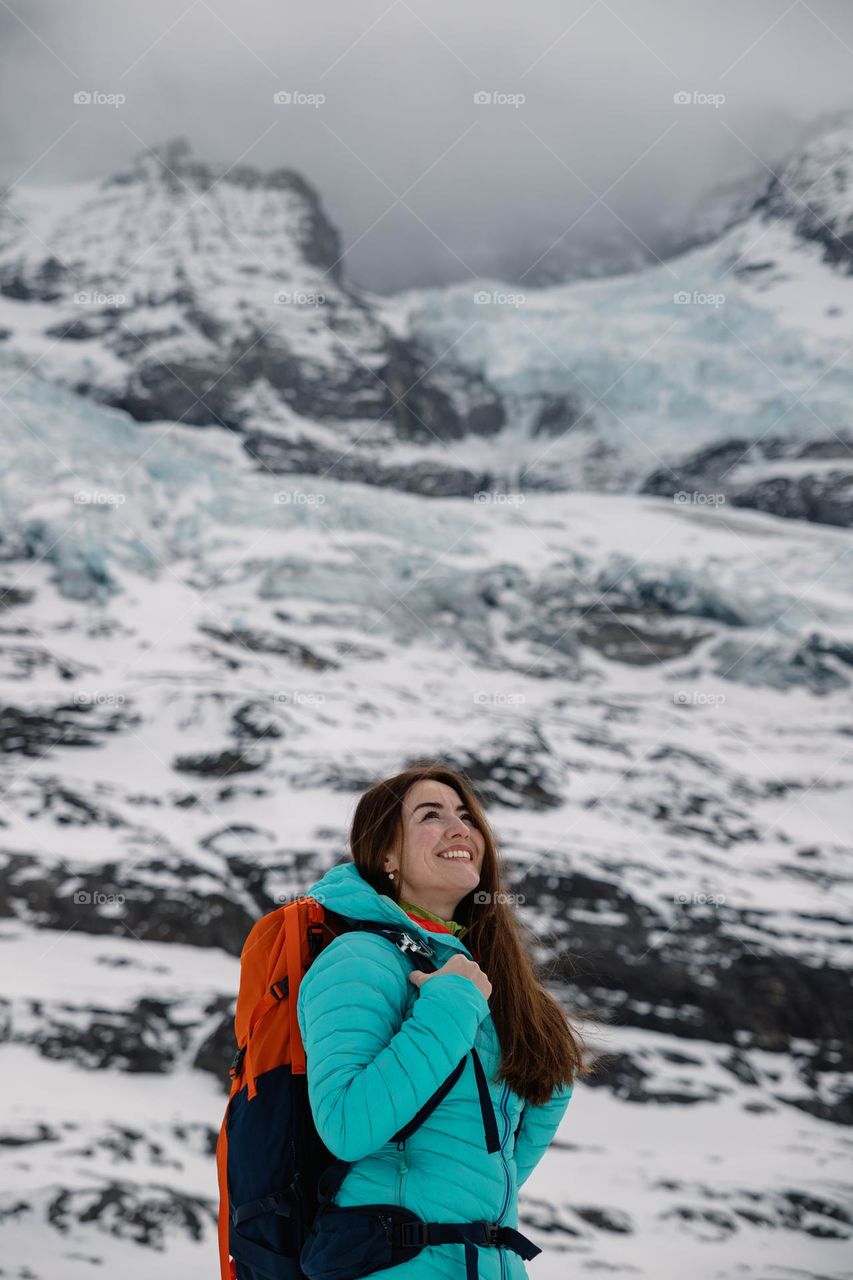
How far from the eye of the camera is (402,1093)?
7.82ft

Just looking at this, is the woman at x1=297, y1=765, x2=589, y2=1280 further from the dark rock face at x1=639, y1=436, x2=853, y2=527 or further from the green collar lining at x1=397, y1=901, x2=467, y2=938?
the dark rock face at x1=639, y1=436, x2=853, y2=527

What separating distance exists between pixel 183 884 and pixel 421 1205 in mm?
33938

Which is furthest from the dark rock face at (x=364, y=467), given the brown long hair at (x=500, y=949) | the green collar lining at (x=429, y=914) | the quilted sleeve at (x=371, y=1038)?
the quilted sleeve at (x=371, y=1038)

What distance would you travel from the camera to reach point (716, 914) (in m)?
38.4

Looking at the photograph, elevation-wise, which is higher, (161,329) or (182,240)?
(182,240)

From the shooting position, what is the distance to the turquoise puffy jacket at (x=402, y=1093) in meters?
2.37

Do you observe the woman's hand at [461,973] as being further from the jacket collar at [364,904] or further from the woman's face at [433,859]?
the woman's face at [433,859]

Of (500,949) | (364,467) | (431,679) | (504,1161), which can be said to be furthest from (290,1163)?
(364,467)

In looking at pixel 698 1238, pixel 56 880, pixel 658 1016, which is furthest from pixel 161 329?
pixel 698 1238

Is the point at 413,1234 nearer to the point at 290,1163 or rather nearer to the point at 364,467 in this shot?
the point at 290,1163

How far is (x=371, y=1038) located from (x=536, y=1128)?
885mm

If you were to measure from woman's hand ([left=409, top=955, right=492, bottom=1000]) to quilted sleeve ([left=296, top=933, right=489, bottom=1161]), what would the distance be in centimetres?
4

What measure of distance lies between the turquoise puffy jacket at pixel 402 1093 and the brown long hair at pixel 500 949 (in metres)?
0.21

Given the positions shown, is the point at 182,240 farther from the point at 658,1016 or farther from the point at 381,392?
the point at 658,1016
